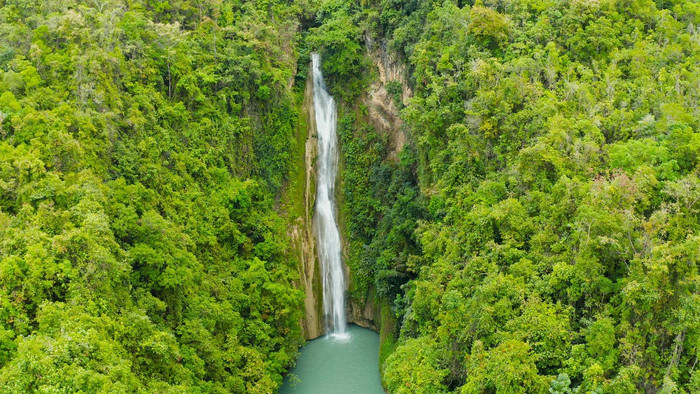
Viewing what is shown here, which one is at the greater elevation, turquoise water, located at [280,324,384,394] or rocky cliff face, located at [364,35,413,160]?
rocky cliff face, located at [364,35,413,160]

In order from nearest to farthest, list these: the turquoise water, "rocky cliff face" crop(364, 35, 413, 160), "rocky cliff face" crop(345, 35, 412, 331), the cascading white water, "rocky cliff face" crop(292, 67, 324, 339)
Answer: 1. the turquoise water
2. "rocky cliff face" crop(292, 67, 324, 339)
3. "rocky cliff face" crop(345, 35, 412, 331)
4. the cascading white water
5. "rocky cliff face" crop(364, 35, 413, 160)

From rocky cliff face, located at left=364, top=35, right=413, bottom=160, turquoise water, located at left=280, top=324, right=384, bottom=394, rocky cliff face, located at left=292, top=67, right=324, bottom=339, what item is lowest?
turquoise water, located at left=280, top=324, right=384, bottom=394

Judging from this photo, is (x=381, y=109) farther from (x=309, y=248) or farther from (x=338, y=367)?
(x=338, y=367)

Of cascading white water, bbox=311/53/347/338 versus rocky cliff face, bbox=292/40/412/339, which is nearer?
rocky cliff face, bbox=292/40/412/339

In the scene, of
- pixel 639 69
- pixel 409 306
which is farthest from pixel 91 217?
pixel 639 69

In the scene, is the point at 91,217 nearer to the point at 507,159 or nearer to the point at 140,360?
the point at 140,360

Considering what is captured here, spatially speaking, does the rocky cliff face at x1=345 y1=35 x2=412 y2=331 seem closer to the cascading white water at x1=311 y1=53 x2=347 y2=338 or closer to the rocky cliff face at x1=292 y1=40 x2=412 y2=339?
the rocky cliff face at x1=292 y1=40 x2=412 y2=339

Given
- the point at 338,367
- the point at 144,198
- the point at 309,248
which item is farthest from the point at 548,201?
the point at 309,248

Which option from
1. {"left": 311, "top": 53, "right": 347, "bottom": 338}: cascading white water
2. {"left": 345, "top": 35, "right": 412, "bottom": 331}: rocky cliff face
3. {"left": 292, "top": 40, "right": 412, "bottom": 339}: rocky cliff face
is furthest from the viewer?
{"left": 311, "top": 53, "right": 347, "bottom": 338}: cascading white water

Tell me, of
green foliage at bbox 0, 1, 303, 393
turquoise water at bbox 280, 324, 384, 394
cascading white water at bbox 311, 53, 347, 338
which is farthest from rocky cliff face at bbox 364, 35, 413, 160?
turquoise water at bbox 280, 324, 384, 394
